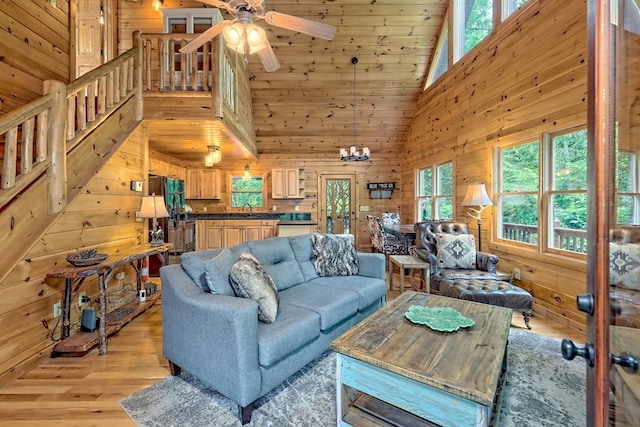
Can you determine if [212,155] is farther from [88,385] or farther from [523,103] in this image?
[523,103]

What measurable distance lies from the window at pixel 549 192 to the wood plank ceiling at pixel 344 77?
2884 millimetres

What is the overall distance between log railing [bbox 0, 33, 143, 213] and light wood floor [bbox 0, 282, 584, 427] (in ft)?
4.06

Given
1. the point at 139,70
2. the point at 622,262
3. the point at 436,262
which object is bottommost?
the point at 436,262

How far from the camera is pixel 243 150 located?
582 cm

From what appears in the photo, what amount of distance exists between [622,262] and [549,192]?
3136mm

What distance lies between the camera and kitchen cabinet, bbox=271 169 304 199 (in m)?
7.25

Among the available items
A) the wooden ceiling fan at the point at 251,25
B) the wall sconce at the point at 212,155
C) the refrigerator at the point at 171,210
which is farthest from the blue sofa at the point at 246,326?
the refrigerator at the point at 171,210

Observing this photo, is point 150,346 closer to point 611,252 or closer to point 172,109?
point 172,109

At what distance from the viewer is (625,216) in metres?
0.68

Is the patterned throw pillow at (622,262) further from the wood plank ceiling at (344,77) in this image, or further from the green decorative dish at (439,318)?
the wood plank ceiling at (344,77)

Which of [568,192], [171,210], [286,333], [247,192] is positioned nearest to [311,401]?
[286,333]

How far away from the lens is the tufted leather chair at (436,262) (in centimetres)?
307

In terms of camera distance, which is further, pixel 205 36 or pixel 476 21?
pixel 476 21

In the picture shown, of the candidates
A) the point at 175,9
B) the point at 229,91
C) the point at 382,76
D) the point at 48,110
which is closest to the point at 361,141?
the point at 382,76
